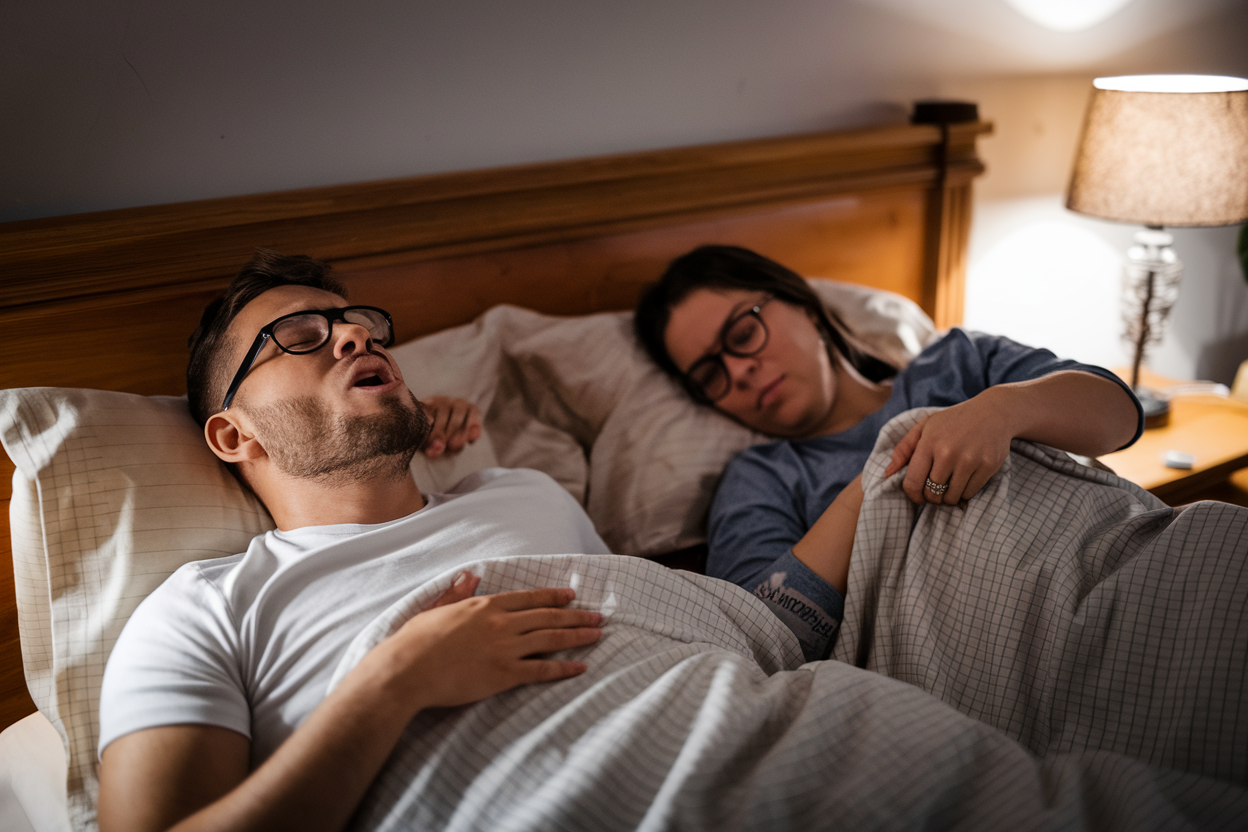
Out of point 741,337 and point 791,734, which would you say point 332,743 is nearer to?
point 791,734

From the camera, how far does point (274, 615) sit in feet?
3.13

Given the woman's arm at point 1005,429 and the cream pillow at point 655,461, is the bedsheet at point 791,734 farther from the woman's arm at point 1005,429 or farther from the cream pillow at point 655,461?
the cream pillow at point 655,461

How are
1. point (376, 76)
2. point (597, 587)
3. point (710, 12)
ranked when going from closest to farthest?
point (597, 587) < point (376, 76) < point (710, 12)

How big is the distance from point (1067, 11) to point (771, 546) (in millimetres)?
1787

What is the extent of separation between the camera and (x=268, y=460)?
43.4 inches

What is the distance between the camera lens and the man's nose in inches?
42.2

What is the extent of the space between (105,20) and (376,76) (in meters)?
0.40

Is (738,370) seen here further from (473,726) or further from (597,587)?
(473,726)

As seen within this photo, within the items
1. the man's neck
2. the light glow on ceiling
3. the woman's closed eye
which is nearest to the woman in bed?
the woman's closed eye

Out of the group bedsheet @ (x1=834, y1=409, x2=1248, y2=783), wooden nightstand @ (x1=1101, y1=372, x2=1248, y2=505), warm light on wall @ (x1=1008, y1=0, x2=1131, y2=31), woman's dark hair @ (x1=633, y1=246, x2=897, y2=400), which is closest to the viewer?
bedsheet @ (x1=834, y1=409, x2=1248, y2=783)

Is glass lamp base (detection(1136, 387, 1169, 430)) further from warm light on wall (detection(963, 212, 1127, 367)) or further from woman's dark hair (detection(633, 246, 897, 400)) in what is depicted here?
woman's dark hair (detection(633, 246, 897, 400))

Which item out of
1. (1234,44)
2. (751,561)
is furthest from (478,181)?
(1234,44)

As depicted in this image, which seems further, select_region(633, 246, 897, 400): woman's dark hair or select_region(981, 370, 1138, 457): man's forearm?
select_region(633, 246, 897, 400): woman's dark hair

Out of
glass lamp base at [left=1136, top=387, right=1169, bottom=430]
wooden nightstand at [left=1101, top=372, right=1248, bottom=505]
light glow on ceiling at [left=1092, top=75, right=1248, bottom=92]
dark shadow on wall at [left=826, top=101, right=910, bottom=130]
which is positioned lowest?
wooden nightstand at [left=1101, top=372, right=1248, bottom=505]
